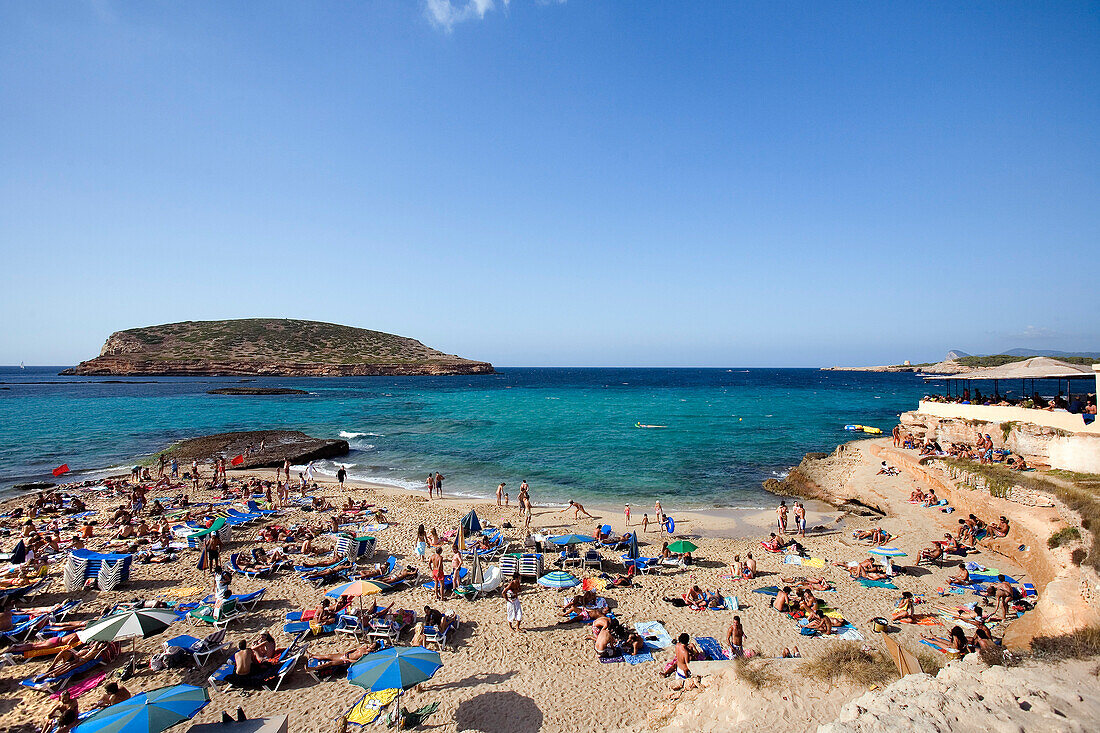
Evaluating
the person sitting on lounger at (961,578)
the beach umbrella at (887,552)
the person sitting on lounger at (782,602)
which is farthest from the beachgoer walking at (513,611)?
the person sitting on lounger at (961,578)

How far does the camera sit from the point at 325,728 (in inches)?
298

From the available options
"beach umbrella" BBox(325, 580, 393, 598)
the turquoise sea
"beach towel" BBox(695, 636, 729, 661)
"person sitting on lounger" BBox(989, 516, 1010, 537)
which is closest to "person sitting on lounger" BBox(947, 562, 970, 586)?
"person sitting on lounger" BBox(989, 516, 1010, 537)

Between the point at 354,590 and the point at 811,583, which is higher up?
the point at 354,590

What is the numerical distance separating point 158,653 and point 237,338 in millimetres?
146390

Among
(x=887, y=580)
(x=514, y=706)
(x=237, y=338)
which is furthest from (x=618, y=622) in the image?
(x=237, y=338)

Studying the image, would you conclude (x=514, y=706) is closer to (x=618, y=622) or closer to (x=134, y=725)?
(x=618, y=622)

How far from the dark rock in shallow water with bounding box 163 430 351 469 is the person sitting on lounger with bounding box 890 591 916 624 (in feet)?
98.7

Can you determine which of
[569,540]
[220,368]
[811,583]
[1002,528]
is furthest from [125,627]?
[220,368]

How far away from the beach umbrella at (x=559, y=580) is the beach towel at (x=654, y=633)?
2.34 meters

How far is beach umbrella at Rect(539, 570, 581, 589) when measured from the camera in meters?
12.6

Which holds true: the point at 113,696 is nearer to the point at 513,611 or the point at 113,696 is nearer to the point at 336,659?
the point at 336,659

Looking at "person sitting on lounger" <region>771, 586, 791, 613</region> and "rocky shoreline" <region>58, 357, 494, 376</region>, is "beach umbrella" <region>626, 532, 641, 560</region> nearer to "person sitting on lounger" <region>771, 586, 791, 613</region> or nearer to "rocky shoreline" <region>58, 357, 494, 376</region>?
"person sitting on lounger" <region>771, 586, 791, 613</region>

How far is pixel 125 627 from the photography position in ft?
29.7

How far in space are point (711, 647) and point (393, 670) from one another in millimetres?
5918
